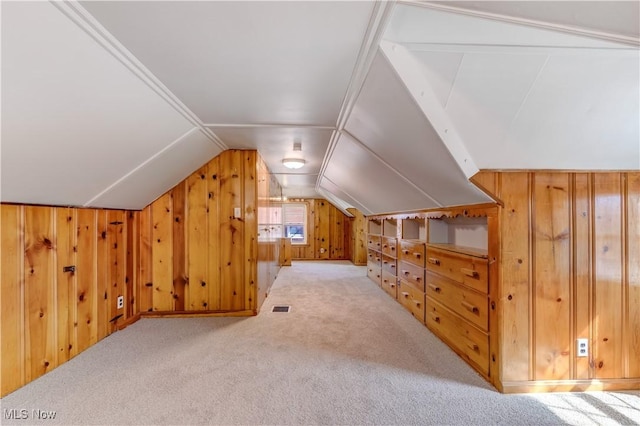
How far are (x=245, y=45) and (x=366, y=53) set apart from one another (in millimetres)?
587

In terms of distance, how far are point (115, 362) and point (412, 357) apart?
91.1 inches

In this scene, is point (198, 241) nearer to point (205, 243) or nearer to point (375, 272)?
point (205, 243)

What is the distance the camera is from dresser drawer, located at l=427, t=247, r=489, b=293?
2115 millimetres

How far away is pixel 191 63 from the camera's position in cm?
153

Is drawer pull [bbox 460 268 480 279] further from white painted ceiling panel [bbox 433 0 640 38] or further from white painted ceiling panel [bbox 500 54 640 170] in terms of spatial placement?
white painted ceiling panel [bbox 433 0 640 38]

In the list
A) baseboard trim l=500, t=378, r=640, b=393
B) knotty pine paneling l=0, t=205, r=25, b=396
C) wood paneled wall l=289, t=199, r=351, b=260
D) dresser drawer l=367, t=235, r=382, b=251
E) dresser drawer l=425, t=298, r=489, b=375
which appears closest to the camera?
knotty pine paneling l=0, t=205, r=25, b=396

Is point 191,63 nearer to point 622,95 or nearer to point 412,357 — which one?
point 622,95

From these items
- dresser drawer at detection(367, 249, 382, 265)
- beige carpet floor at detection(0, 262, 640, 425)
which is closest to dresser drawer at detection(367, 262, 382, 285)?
dresser drawer at detection(367, 249, 382, 265)

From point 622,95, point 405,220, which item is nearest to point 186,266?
point 405,220

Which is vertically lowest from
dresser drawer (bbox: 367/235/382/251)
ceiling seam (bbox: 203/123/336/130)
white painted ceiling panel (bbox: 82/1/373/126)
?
dresser drawer (bbox: 367/235/382/251)

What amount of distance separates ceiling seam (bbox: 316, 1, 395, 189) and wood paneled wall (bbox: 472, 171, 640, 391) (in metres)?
0.99

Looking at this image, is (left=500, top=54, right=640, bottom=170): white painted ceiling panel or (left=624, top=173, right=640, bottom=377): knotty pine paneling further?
(left=624, top=173, right=640, bottom=377): knotty pine paneling

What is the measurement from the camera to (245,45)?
1385 mm

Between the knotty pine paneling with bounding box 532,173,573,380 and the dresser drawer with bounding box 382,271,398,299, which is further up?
the knotty pine paneling with bounding box 532,173,573,380
